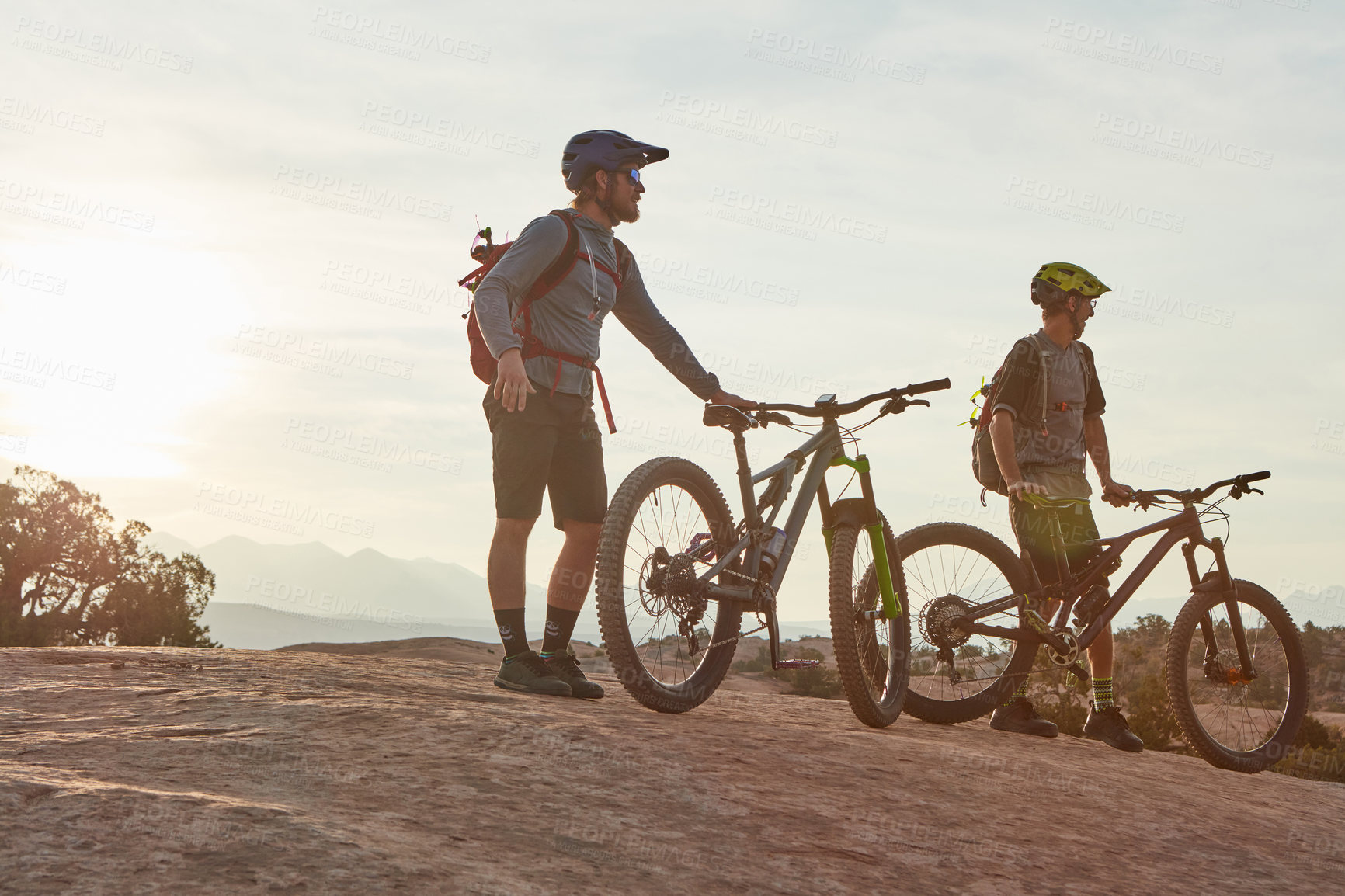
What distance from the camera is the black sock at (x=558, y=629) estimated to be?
Result: 4.66 meters

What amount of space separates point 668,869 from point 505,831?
402 mm

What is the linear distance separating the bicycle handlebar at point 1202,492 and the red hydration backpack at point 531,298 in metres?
2.89

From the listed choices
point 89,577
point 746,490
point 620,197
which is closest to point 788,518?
point 746,490

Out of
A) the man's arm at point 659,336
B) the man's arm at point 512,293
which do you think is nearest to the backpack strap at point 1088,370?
the man's arm at point 659,336

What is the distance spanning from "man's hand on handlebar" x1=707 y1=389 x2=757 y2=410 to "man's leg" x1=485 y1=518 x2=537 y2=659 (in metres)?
1.03

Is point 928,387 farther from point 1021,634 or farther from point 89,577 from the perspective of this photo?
point 89,577

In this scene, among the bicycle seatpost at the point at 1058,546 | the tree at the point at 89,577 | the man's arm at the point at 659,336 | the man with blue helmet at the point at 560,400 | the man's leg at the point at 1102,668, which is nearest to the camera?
the man with blue helmet at the point at 560,400

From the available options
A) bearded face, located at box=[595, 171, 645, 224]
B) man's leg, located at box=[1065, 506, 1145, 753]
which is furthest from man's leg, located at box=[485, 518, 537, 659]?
man's leg, located at box=[1065, 506, 1145, 753]

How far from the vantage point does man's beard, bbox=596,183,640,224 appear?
4.86 meters

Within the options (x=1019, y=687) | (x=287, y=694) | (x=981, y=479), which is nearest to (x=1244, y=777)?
(x=1019, y=687)

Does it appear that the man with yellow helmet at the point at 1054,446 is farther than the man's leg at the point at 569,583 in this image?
Yes

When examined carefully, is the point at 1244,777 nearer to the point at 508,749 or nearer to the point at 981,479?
the point at 981,479

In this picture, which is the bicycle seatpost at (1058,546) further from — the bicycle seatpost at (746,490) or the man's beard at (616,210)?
the man's beard at (616,210)

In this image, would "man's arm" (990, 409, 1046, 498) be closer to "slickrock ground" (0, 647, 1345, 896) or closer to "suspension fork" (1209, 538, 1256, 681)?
"suspension fork" (1209, 538, 1256, 681)
